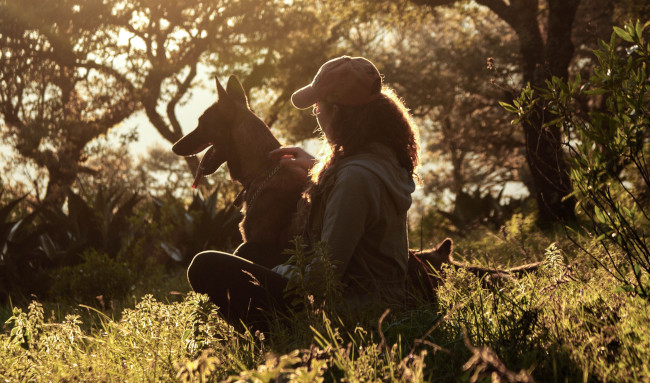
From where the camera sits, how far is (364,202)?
9.35 ft

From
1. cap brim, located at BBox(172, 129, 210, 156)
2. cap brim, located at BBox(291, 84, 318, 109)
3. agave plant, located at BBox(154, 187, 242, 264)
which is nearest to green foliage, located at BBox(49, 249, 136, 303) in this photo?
agave plant, located at BBox(154, 187, 242, 264)

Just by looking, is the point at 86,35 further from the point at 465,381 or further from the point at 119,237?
the point at 465,381

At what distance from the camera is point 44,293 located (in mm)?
7090

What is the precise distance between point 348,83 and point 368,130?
259 mm

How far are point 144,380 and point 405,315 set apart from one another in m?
1.25

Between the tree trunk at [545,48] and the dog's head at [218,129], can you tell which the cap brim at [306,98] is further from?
the tree trunk at [545,48]

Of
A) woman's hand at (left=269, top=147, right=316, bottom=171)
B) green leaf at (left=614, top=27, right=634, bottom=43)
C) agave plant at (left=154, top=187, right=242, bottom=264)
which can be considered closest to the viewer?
green leaf at (left=614, top=27, right=634, bottom=43)

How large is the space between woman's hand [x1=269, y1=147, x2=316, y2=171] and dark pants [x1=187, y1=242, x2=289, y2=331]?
1.09m

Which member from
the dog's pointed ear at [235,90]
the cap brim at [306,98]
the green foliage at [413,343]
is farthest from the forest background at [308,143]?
the dog's pointed ear at [235,90]

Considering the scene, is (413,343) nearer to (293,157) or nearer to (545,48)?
(293,157)

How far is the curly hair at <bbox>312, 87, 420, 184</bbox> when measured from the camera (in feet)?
10.2

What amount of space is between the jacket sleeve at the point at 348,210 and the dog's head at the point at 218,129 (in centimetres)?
183

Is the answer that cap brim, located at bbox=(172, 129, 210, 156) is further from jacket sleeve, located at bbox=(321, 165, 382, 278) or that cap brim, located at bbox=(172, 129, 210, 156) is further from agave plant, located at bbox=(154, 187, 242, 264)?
agave plant, located at bbox=(154, 187, 242, 264)

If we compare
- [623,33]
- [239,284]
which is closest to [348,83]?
[239,284]
